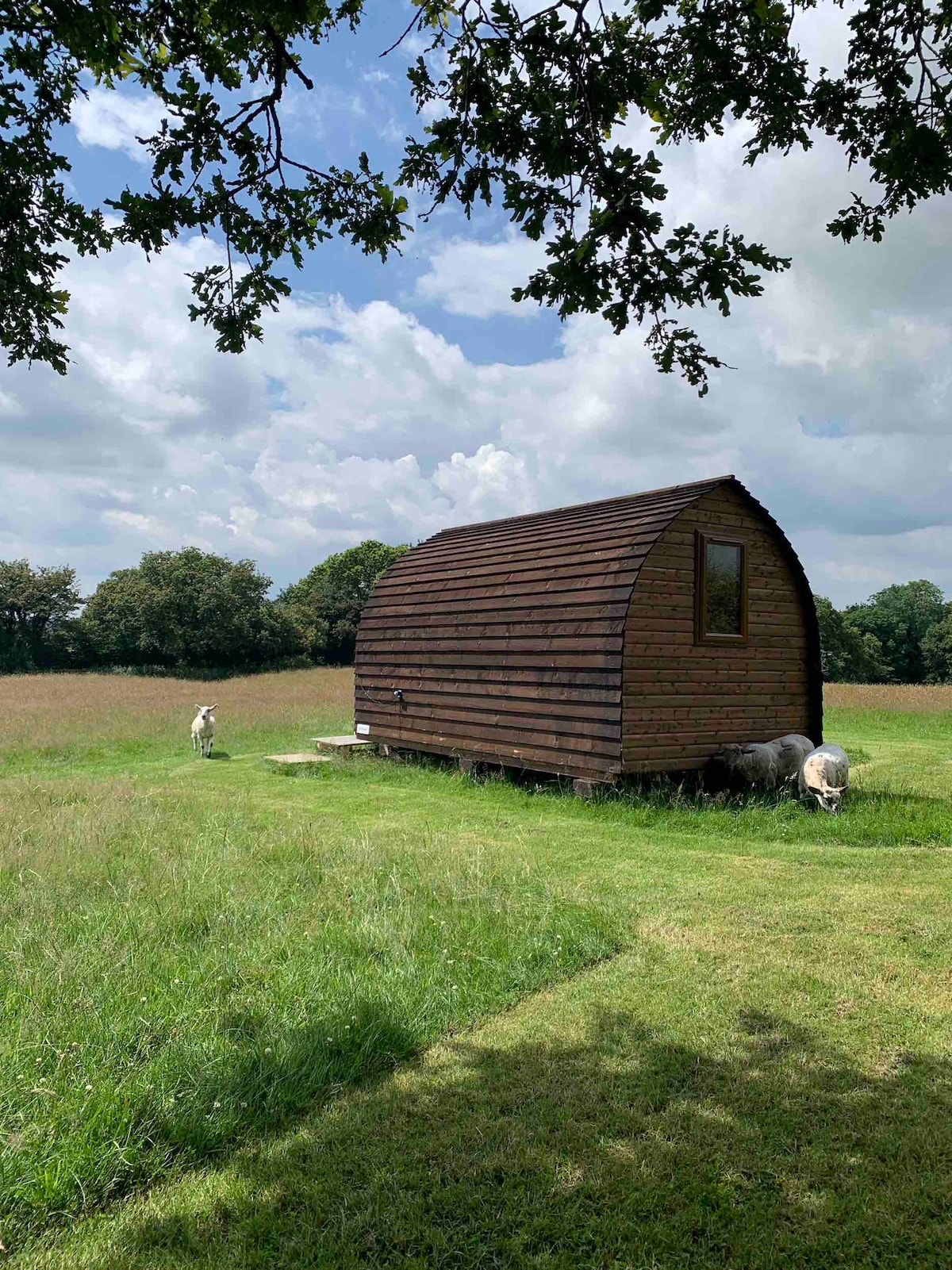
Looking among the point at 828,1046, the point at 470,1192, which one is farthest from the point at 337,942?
the point at 828,1046

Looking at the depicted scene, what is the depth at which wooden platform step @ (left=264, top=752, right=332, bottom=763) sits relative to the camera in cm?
1602

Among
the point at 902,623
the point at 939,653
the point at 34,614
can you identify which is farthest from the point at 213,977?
the point at 902,623

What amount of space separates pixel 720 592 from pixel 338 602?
51545 millimetres

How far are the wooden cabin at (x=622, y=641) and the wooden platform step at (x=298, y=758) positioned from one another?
1.88 metres

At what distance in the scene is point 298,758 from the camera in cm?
1627

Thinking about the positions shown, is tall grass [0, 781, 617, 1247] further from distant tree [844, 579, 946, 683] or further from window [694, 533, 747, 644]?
distant tree [844, 579, 946, 683]

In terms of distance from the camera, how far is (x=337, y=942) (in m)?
5.36

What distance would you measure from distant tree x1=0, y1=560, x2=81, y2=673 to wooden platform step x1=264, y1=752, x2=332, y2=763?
41506mm

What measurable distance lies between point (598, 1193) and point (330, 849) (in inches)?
211

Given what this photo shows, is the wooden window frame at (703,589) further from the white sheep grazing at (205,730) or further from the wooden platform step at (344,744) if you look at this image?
the white sheep grazing at (205,730)

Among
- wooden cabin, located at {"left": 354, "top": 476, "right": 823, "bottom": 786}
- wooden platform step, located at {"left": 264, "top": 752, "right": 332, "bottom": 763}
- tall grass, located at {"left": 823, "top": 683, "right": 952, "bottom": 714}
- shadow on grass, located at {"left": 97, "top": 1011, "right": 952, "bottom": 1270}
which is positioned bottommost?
wooden platform step, located at {"left": 264, "top": 752, "right": 332, "bottom": 763}

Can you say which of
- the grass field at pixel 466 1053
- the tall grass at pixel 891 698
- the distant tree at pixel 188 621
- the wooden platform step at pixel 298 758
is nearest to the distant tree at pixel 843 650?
the tall grass at pixel 891 698

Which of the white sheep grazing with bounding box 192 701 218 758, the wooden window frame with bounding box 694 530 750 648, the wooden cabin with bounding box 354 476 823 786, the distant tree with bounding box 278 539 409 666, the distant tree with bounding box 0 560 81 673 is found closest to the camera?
the wooden cabin with bounding box 354 476 823 786

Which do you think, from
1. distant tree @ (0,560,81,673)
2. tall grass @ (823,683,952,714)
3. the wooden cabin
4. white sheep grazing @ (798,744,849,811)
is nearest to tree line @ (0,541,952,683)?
distant tree @ (0,560,81,673)
